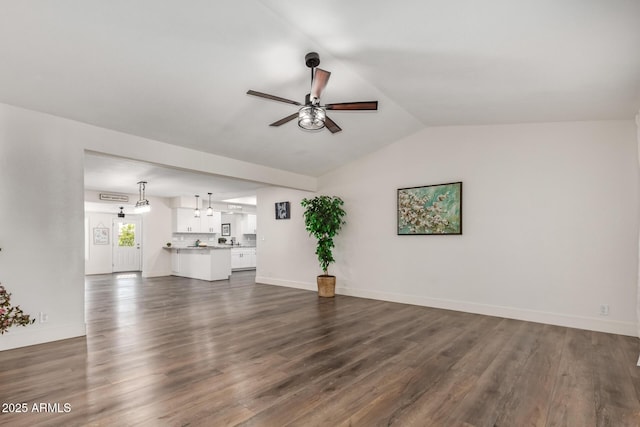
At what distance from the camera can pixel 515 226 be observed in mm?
4789

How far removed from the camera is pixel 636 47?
8.15 ft

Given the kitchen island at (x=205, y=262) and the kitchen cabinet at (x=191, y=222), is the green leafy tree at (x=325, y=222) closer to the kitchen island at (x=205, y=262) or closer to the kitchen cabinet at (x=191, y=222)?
the kitchen island at (x=205, y=262)

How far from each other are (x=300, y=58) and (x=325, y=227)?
3548 mm

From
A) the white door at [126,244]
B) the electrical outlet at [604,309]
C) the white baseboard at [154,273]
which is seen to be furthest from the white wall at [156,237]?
the electrical outlet at [604,309]

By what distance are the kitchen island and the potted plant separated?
3.64m

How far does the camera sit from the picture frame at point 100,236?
11.1m

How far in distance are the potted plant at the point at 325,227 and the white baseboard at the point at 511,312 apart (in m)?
0.46

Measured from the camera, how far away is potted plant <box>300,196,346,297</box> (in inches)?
252

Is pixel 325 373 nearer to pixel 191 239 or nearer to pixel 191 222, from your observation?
pixel 191 222

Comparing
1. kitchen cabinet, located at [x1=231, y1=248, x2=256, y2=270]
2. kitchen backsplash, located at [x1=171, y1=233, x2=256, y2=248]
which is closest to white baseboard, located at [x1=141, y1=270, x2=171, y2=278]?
kitchen backsplash, located at [x1=171, y1=233, x2=256, y2=248]

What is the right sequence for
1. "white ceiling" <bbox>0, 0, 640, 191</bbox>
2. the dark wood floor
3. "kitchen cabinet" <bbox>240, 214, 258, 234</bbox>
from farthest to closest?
"kitchen cabinet" <bbox>240, 214, 258, 234</bbox> → "white ceiling" <bbox>0, 0, 640, 191</bbox> → the dark wood floor

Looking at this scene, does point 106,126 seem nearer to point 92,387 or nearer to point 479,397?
point 92,387

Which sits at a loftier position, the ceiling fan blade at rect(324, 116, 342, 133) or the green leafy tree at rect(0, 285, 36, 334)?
the ceiling fan blade at rect(324, 116, 342, 133)

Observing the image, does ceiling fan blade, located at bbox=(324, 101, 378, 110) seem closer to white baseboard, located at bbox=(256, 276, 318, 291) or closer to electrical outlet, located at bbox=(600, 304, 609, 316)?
electrical outlet, located at bbox=(600, 304, 609, 316)
